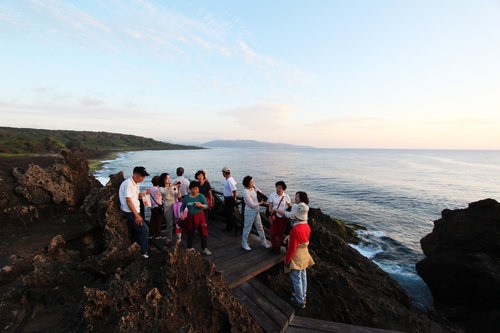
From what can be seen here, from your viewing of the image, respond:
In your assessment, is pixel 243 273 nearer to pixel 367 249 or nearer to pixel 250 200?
pixel 250 200

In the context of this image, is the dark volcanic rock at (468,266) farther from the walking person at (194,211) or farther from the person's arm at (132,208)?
the person's arm at (132,208)

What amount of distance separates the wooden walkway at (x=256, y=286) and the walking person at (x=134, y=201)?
4.69ft

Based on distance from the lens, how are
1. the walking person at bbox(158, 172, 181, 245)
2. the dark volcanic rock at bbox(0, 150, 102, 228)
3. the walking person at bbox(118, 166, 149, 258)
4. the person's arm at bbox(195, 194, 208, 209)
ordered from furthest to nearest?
the walking person at bbox(158, 172, 181, 245), the dark volcanic rock at bbox(0, 150, 102, 228), the person's arm at bbox(195, 194, 208, 209), the walking person at bbox(118, 166, 149, 258)

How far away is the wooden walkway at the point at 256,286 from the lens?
16.9 feet

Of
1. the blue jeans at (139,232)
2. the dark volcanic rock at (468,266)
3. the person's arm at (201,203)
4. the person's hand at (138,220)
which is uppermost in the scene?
the person's arm at (201,203)

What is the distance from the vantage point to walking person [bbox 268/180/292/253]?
7.01 metres

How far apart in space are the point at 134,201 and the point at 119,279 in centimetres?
275

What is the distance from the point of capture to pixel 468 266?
9391 mm

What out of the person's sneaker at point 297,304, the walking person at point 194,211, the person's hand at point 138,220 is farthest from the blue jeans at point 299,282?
the person's hand at point 138,220

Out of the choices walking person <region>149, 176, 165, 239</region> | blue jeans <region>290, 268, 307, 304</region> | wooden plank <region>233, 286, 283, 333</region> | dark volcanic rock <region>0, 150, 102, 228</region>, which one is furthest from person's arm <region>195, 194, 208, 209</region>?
dark volcanic rock <region>0, 150, 102, 228</region>

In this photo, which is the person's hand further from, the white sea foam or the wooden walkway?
the white sea foam

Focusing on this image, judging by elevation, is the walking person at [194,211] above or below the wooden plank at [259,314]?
above

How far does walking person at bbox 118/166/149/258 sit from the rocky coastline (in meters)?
0.45

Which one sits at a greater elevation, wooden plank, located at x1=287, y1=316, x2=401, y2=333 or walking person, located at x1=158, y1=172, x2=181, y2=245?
walking person, located at x1=158, y1=172, x2=181, y2=245
